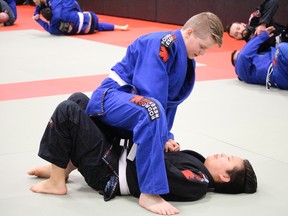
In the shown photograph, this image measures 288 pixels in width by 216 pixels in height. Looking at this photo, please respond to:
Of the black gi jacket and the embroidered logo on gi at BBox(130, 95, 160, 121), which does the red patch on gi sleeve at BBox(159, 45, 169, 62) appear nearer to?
the embroidered logo on gi at BBox(130, 95, 160, 121)

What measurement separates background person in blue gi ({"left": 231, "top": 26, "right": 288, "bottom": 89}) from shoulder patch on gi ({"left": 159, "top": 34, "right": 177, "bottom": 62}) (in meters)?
3.08

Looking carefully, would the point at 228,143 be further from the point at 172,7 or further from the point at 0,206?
the point at 172,7

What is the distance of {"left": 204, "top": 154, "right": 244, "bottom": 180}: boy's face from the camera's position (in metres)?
3.35

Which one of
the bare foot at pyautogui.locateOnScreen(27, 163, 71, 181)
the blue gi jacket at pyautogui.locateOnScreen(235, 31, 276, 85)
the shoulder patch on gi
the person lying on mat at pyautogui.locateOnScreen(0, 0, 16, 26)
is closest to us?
the shoulder patch on gi

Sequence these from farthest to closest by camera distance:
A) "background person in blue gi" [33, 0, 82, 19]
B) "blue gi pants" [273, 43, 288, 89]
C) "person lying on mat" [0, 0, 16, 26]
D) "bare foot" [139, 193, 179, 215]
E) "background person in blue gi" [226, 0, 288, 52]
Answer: "person lying on mat" [0, 0, 16, 26] → "background person in blue gi" [33, 0, 82, 19] → "background person in blue gi" [226, 0, 288, 52] → "blue gi pants" [273, 43, 288, 89] → "bare foot" [139, 193, 179, 215]

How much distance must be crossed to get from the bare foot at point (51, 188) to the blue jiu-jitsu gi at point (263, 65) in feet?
11.6

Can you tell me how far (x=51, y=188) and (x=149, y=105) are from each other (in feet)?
2.59

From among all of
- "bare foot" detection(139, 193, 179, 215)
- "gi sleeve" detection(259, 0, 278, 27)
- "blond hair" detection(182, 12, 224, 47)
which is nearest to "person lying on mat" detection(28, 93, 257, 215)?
"bare foot" detection(139, 193, 179, 215)

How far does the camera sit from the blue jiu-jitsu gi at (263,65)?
619cm

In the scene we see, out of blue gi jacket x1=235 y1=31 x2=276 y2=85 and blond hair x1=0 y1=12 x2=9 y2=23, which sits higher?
blue gi jacket x1=235 y1=31 x2=276 y2=85

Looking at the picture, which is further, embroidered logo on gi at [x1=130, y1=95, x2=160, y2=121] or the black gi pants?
the black gi pants

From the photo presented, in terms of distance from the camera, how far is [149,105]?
3162 millimetres

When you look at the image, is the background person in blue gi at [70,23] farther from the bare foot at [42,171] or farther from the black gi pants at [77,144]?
the black gi pants at [77,144]

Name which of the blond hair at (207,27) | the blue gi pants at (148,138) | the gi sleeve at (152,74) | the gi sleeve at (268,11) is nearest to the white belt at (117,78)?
the gi sleeve at (152,74)
